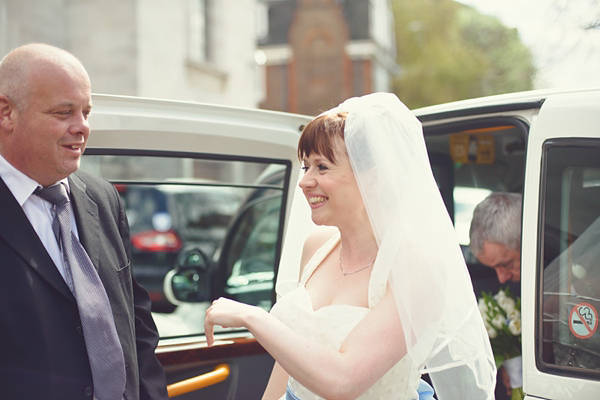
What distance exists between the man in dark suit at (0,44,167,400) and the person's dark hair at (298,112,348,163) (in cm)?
71

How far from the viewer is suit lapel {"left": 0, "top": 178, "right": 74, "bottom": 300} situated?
177 cm

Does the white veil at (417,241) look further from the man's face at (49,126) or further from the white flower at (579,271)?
the man's face at (49,126)

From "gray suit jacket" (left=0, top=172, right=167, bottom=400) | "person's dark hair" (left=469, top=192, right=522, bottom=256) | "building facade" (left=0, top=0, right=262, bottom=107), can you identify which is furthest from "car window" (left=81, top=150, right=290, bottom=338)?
"building facade" (left=0, top=0, right=262, bottom=107)

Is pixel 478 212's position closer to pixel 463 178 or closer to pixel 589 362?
pixel 463 178

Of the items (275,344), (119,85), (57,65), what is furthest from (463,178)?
(119,85)

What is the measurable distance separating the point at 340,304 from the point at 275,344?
32 cm

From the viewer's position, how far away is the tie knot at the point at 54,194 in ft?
6.23

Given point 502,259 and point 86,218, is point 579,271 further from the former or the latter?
point 86,218

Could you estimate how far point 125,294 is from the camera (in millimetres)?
2105

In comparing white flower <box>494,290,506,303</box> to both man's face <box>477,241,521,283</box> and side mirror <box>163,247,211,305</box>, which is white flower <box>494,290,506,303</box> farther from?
side mirror <box>163,247,211,305</box>

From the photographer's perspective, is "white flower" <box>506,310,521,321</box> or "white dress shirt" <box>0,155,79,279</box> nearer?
"white dress shirt" <box>0,155,79,279</box>

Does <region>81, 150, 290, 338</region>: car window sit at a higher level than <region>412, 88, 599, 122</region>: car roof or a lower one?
lower

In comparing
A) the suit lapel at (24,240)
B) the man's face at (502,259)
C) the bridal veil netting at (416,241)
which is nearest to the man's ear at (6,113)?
the suit lapel at (24,240)

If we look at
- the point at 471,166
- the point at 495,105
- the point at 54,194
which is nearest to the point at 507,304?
the point at 471,166
